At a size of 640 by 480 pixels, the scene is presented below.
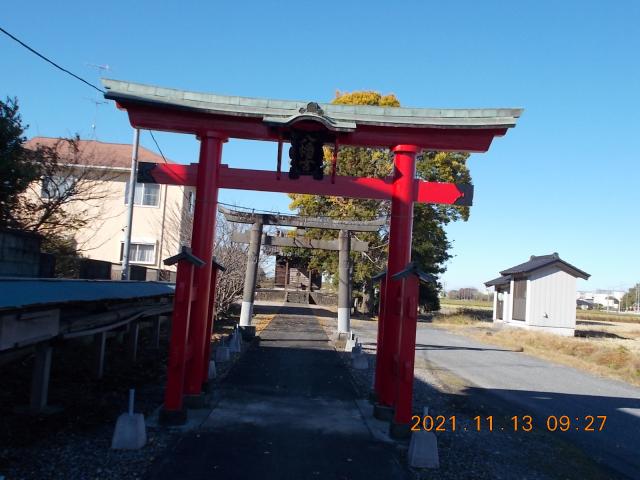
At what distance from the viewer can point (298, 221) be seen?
18.1m

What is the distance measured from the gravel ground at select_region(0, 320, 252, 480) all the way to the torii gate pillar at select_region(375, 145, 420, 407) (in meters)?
3.20

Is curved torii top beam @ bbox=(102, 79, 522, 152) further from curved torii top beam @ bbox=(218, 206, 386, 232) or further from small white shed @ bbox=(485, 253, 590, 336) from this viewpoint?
small white shed @ bbox=(485, 253, 590, 336)

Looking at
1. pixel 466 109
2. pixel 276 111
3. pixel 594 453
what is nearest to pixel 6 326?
pixel 276 111

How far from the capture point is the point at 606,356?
1773 centimetres

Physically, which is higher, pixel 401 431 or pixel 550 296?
pixel 550 296

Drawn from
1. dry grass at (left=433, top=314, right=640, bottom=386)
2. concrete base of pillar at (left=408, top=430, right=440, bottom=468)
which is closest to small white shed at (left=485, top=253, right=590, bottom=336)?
dry grass at (left=433, top=314, right=640, bottom=386)

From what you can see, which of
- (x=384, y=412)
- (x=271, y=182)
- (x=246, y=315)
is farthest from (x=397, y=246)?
(x=246, y=315)

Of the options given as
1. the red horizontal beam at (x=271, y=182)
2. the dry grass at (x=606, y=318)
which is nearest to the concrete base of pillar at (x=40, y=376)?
the red horizontal beam at (x=271, y=182)

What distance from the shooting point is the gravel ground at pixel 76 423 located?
5.28 metres

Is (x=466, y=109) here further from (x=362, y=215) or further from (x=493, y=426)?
(x=362, y=215)

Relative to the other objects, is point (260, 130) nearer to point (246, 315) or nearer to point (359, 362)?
point (359, 362)

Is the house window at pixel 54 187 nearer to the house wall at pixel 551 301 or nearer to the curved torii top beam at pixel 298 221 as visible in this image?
the curved torii top beam at pixel 298 221

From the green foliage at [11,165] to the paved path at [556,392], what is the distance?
10.4 metres

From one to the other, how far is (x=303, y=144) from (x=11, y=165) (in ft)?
21.6
